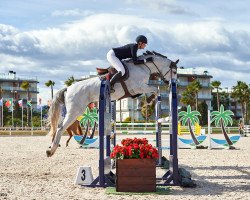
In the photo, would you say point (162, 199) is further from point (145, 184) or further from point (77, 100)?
point (77, 100)

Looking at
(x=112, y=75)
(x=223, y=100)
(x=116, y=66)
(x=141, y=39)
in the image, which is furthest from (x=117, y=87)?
(x=223, y=100)

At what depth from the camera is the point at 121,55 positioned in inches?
394

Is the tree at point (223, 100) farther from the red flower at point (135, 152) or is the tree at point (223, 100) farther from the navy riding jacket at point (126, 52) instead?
the red flower at point (135, 152)

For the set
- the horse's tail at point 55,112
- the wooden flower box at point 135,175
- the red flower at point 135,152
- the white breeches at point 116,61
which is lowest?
the wooden flower box at point 135,175

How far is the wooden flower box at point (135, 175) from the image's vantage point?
787cm

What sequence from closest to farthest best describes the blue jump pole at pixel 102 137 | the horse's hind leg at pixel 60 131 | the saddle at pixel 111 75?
the blue jump pole at pixel 102 137 → the saddle at pixel 111 75 → the horse's hind leg at pixel 60 131

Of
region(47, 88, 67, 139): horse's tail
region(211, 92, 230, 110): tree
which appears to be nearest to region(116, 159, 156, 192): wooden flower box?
region(47, 88, 67, 139): horse's tail

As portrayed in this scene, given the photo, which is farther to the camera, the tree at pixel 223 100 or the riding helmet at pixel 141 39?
the tree at pixel 223 100

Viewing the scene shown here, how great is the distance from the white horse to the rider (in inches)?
6.6

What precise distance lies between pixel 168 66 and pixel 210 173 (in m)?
2.35

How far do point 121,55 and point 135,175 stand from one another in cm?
288

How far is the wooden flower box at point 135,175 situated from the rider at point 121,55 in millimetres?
2487

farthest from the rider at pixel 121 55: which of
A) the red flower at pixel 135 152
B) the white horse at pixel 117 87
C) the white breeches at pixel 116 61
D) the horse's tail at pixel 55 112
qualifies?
the red flower at pixel 135 152

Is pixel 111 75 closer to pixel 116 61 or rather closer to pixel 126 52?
pixel 116 61
